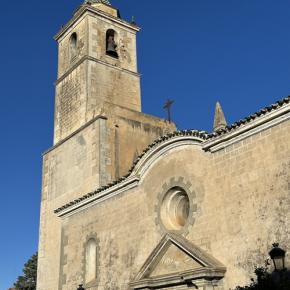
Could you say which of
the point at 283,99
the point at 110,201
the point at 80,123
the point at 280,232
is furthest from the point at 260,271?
the point at 80,123

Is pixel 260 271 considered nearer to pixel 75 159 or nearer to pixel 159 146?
pixel 159 146

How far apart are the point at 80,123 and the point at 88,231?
7.55m

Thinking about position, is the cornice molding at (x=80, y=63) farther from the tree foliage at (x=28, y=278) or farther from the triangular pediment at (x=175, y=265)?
the tree foliage at (x=28, y=278)

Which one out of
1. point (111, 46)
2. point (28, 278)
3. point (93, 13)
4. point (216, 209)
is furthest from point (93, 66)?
point (28, 278)

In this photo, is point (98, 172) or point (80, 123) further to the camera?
point (80, 123)

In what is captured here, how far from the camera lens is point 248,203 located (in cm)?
1143

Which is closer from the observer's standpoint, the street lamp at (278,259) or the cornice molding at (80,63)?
the street lamp at (278,259)

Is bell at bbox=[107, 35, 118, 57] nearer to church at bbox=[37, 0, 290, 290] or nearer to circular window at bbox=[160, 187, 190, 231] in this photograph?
church at bbox=[37, 0, 290, 290]

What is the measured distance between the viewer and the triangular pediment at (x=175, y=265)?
38.5ft

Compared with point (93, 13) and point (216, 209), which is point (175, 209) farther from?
point (93, 13)

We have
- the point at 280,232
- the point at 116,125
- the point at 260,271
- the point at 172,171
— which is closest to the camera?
the point at 260,271

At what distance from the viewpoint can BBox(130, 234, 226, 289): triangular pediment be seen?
11750mm

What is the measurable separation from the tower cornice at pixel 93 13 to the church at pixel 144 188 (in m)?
0.06

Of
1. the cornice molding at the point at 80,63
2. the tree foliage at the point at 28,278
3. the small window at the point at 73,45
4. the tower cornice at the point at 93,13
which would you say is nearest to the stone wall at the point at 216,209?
the cornice molding at the point at 80,63
